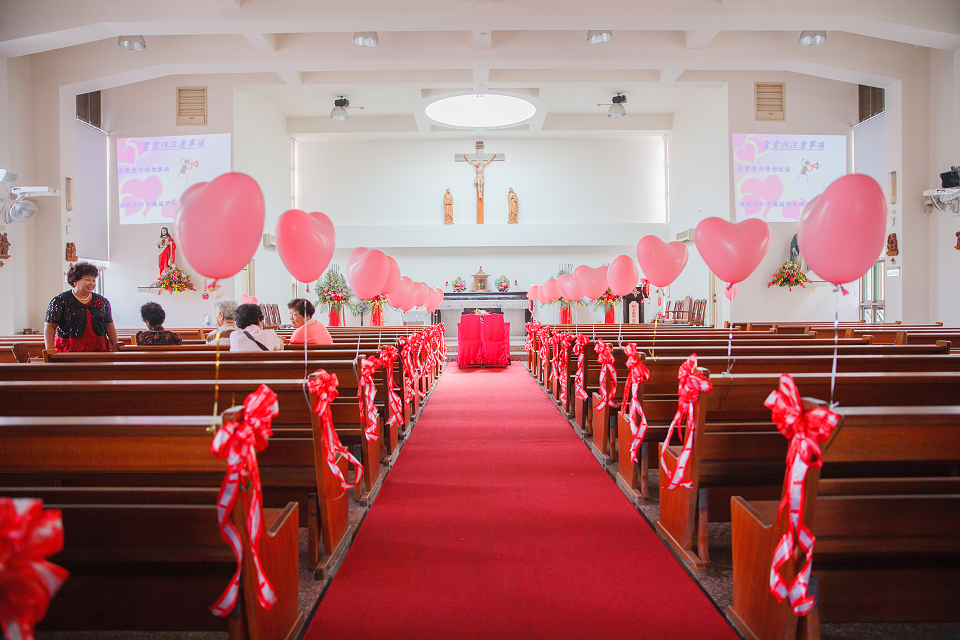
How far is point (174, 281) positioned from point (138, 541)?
9.94m

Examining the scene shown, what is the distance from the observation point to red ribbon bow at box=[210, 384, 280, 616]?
1.31m

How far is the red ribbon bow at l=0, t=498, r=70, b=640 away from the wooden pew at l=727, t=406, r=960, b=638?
1554mm

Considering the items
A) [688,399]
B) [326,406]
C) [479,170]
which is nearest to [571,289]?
[688,399]

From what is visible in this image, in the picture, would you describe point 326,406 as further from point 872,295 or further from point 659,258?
point 872,295

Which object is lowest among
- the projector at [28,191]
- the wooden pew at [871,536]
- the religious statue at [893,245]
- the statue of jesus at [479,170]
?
the wooden pew at [871,536]

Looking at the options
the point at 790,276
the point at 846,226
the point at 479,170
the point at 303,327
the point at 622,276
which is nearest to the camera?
the point at 846,226

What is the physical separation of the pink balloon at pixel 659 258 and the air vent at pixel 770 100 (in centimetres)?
800

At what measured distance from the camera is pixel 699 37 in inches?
323

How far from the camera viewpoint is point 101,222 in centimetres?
1048

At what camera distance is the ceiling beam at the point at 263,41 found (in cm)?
805

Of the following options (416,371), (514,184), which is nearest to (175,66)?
(416,371)

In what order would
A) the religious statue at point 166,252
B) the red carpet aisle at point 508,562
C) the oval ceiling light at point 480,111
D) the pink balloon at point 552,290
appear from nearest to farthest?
the red carpet aisle at point 508,562
the pink balloon at point 552,290
the religious statue at point 166,252
the oval ceiling light at point 480,111

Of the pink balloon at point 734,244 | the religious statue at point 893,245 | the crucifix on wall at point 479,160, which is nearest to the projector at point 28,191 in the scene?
the pink balloon at point 734,244

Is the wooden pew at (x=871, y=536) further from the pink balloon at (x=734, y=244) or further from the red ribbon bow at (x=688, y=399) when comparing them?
the pink balloon at (x=734, y=244)
